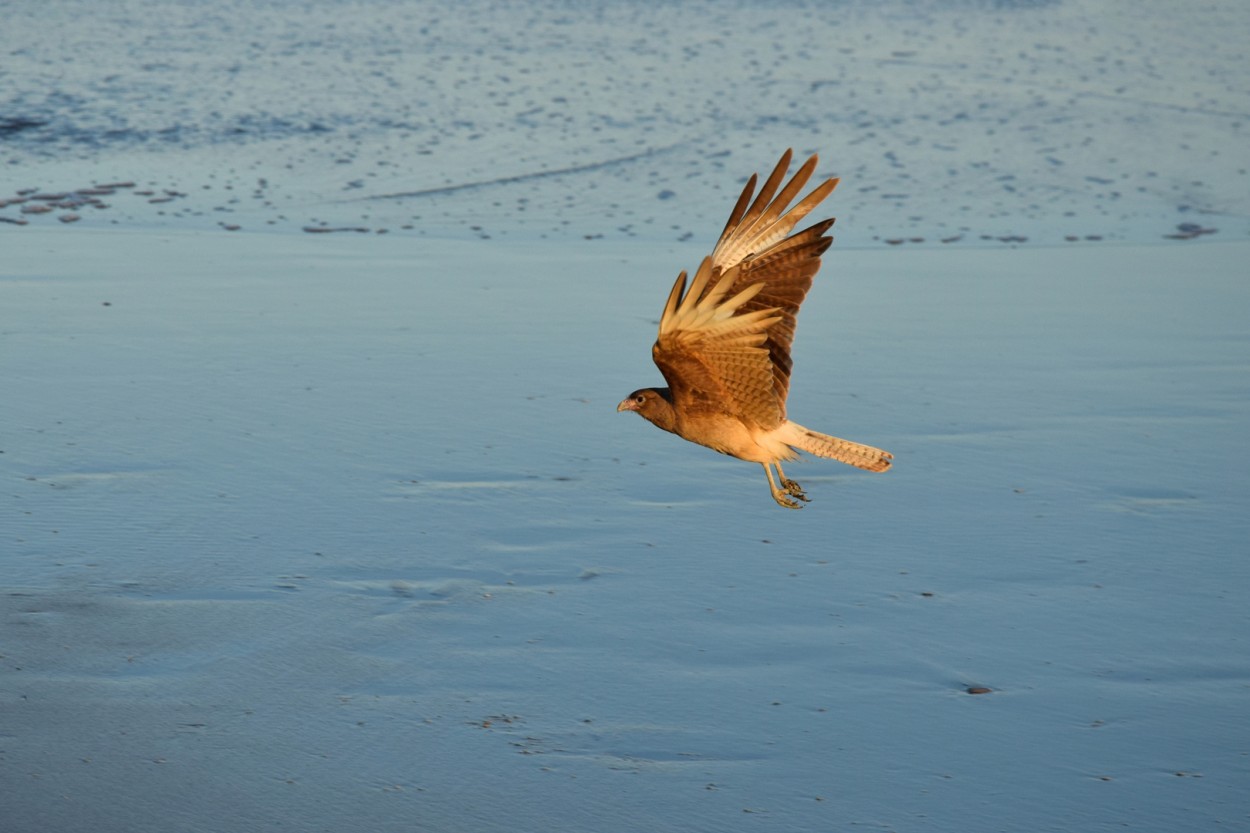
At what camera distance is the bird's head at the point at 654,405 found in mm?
5473

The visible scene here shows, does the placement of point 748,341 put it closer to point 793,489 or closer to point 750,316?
point 750,316

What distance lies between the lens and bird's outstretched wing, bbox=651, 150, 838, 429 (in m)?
5.03

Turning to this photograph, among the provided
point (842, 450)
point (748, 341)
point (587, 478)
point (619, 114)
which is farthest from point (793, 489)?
point (619, 114)

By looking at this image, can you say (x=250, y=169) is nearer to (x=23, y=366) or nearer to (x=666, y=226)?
(x=666, y=226)

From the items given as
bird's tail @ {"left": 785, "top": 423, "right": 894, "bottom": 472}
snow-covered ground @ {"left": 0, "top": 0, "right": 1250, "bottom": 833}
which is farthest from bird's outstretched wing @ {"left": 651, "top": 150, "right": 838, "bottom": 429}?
snow-covered ground @ {"left": 0, "top": 0, "right": 1250, "bottom": 833}

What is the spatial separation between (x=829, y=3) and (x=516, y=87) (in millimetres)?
5861

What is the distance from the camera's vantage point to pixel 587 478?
23.1 ft

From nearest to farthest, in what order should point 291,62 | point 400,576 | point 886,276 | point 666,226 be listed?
1. point 400,576
2. point 886,276
3. point 666,226
4. point 291,62

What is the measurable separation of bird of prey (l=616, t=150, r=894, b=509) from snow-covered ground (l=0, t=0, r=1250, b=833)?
70cm

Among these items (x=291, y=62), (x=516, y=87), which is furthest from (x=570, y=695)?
(x=291, y=62)

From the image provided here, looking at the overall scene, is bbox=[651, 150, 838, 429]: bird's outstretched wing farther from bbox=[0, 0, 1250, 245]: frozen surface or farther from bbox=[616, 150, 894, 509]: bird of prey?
bbox=[0, 0, 1250, 245]: frozen surface

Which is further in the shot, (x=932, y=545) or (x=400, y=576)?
(x=932, y=545)

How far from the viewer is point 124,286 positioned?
31.7ft

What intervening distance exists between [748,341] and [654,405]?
542mm
